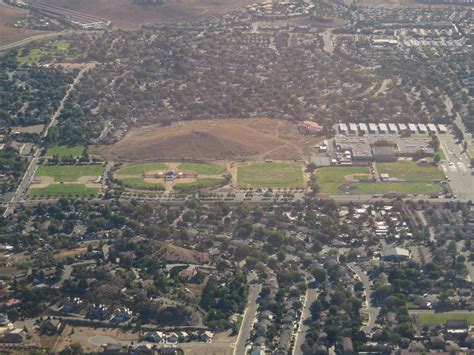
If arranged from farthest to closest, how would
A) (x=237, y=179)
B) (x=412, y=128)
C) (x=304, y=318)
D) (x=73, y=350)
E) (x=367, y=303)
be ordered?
(x=412, y=128)
(x=237, y=179)
(x=367, y=303)
(x=304, y=318)
(x=73, y=350)

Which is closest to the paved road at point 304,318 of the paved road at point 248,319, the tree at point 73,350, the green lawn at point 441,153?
the paved road at point 248,319

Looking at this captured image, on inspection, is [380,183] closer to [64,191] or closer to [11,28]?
[64,191]

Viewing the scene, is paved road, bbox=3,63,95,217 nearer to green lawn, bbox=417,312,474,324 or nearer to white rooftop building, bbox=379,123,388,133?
white rooftop building, bbox=379,123,388,133

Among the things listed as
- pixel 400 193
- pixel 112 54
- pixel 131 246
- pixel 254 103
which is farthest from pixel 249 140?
pixel 112 54

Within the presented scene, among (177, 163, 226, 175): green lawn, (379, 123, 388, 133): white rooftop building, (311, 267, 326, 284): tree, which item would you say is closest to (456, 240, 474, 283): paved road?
(311, 267, 326, 284): tree

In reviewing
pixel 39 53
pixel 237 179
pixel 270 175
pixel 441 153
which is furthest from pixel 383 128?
pixel 39 53

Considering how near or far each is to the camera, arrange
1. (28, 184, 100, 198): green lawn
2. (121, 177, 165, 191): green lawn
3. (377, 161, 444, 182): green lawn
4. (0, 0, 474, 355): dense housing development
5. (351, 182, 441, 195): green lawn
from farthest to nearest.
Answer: (377, 161, 444, 182): green lawn → (121, 177, 165, 191): green lawn → (28, 184, 100, 198): green lawn → (351, 182, 441, 195): green lawn → (0, 0, 474, 355): dense housing development

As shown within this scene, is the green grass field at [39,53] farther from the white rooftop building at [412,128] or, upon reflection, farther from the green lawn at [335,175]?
the green lawn at [335,175]
